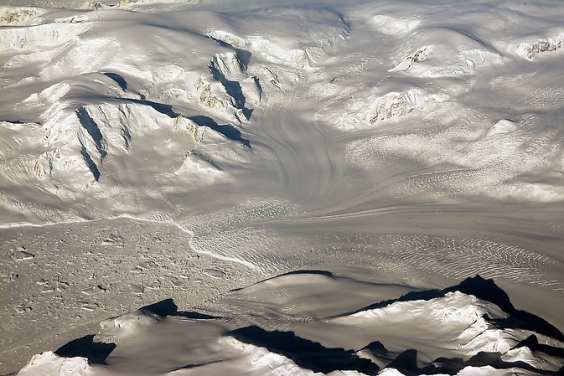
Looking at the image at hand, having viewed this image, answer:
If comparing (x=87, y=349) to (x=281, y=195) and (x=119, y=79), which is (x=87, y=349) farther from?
(x=119, y=79)

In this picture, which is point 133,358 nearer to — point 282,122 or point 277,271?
point 277,271

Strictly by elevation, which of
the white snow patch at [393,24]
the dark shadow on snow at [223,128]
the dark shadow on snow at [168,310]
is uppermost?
the white snow patch at [393,24]

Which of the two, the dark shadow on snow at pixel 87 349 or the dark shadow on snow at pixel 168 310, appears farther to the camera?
the dark shadow on snow at pixel 168 310

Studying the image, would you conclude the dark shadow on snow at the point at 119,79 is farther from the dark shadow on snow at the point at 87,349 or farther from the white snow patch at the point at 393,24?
the white snow patch at the point at 393,24

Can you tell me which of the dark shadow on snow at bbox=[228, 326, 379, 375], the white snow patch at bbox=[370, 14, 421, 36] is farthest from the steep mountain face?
the white snow patch at bbox=[370, 14, 421, 36]

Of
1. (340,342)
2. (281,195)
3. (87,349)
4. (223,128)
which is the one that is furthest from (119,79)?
(340,342)

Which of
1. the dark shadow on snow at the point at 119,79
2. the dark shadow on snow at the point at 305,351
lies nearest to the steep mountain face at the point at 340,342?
the dark shadow on snow at the point at 305,351

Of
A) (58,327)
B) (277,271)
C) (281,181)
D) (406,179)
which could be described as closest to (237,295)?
(277,271)
